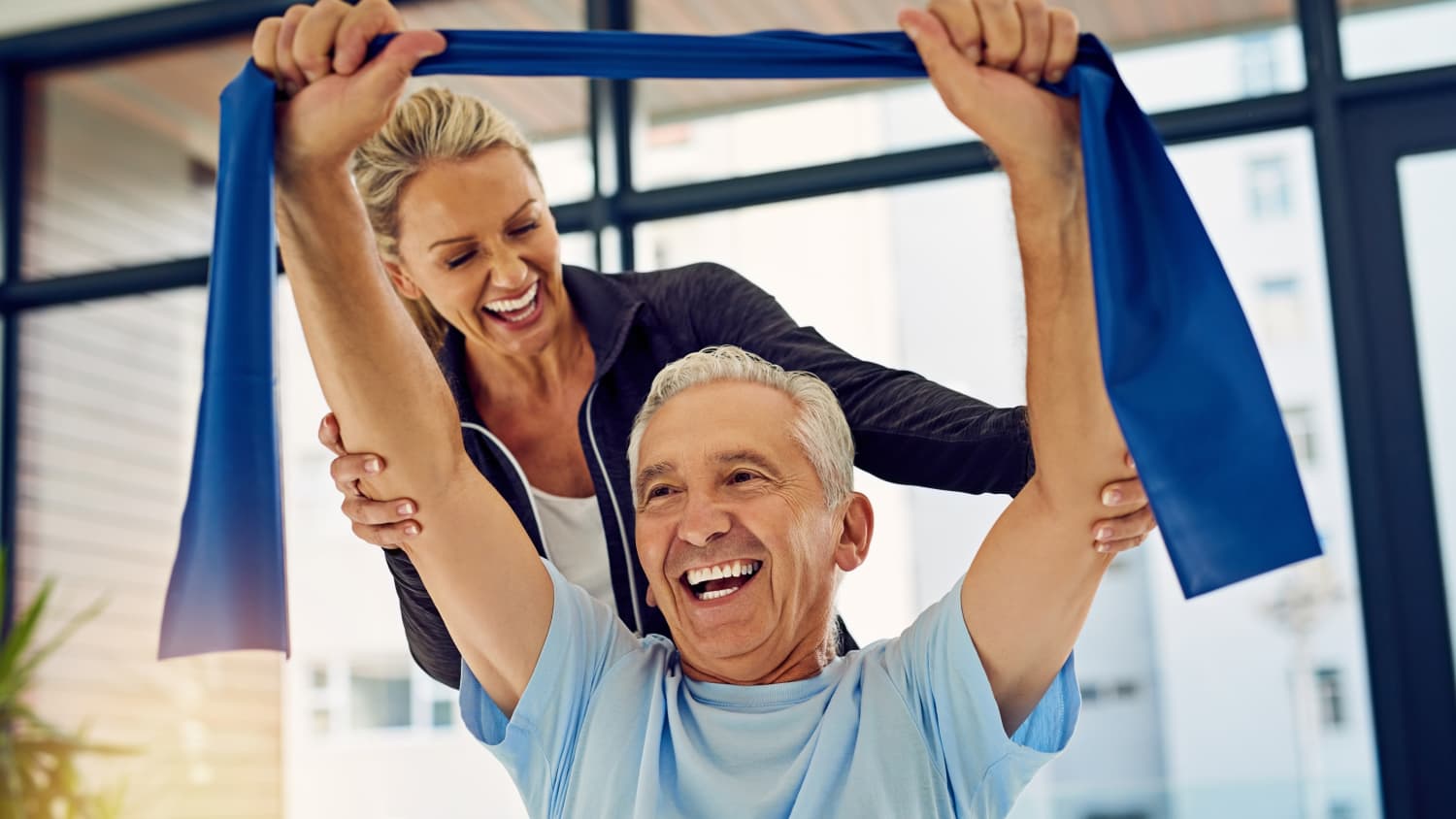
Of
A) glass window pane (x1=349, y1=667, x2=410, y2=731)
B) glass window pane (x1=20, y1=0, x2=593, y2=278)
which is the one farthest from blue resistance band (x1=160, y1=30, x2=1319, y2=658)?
glass window pane (x1=349, y1=667, x2=410, y2=731)

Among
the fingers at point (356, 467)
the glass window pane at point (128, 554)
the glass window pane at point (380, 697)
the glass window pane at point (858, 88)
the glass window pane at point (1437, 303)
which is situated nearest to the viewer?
the fingers at point (356, 467)

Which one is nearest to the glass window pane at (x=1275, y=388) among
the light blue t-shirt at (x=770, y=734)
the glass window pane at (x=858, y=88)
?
the glass window pane at (x=858, y=88)

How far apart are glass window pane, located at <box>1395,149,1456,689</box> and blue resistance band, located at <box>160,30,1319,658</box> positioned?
2022 millimetres

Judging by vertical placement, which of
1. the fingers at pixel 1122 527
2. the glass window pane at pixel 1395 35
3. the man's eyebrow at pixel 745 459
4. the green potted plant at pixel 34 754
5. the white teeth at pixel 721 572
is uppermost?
the glass window pane at pixel 1395 35

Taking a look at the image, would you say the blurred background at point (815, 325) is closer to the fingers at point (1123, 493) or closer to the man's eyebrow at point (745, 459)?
the man's eyebrow at point (745, 459)

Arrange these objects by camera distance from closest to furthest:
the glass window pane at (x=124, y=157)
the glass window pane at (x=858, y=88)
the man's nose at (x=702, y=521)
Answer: the man's nose at (x=702, y=521) < the glass window pane at (x=858, y=88) < the glass window pane at (x=124, y=157)

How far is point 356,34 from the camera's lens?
1.40 metres

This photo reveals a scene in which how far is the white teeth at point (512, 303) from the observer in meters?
2.02

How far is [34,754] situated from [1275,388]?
3015mm

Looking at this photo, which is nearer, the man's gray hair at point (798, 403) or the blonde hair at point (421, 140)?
the man's gray hair at point (798, 403)

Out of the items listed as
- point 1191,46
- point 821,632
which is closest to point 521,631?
point 821,632

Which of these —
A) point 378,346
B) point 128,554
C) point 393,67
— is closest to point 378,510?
point 378,346

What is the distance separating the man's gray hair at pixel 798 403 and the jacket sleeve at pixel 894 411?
93 millimetres

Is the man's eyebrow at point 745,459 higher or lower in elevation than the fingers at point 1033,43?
lower
